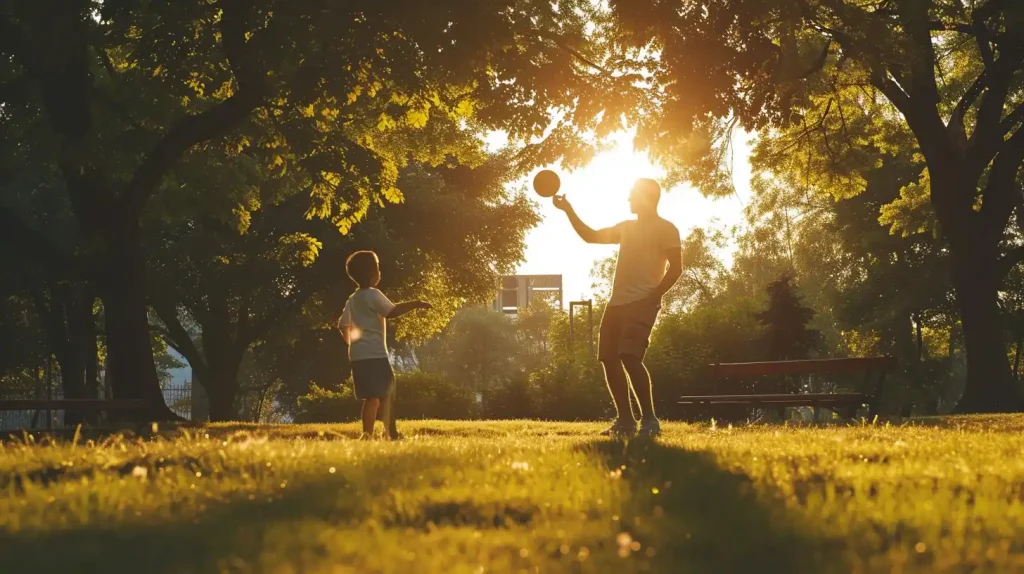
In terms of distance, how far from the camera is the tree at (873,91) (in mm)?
14578

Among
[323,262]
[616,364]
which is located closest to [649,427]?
[616,364]

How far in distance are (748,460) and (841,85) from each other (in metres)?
17.3

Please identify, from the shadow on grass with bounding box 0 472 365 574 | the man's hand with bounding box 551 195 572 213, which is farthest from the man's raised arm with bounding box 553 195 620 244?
the shadow on grass with bounding box 0 472 365 574

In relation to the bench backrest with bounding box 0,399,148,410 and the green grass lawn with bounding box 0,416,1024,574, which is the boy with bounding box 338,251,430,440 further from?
the bench backrest with bounding box 0,399,148,410

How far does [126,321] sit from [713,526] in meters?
14.5

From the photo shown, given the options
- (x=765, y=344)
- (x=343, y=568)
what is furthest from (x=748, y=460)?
(x=765, y=344)

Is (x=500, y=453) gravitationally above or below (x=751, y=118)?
below

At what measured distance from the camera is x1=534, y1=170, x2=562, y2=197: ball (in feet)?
36.8

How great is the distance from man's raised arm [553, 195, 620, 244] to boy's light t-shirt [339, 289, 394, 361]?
1801mm

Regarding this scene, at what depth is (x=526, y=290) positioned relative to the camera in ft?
544

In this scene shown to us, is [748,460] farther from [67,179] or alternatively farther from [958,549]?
[67,179]

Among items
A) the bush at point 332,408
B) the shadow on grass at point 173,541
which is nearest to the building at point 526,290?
the bush at point 332,408

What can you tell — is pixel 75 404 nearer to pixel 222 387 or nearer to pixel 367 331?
pixel 367 331

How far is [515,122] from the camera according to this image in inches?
640
